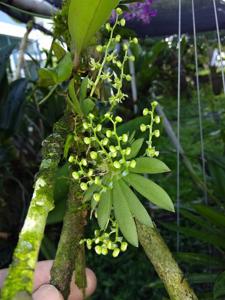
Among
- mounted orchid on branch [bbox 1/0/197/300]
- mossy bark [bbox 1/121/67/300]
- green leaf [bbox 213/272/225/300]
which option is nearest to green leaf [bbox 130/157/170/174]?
mounted orchid on branch [bbox 1/0/197/300]

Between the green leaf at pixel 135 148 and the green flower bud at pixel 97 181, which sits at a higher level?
the green leaf at pixel 135 148

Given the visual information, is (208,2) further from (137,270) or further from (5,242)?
(5,242)

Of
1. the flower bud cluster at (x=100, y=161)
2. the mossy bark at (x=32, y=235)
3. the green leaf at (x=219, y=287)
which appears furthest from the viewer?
the green leaf at (x=219, y=287)

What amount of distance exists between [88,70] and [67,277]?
0.89ft

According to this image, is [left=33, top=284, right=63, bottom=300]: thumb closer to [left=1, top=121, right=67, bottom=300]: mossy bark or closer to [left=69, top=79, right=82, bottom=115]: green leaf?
[left=1, top=121, right=67, bottom=300]: mossy bark

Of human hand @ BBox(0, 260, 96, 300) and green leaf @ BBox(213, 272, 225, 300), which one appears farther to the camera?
green leaf @ BBox(213, 272, 225, 300)

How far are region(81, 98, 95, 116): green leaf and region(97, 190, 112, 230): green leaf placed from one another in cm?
10

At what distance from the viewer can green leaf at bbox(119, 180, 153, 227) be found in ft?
1.63

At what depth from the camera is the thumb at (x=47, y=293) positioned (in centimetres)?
43

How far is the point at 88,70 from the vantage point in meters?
0.56

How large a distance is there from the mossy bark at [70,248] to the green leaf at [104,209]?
0.04 meters

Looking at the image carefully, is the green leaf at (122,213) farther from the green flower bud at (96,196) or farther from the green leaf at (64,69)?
the green leaf at (64,69)

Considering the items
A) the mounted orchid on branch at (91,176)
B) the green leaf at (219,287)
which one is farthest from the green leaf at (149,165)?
the green leaf at (219,287)

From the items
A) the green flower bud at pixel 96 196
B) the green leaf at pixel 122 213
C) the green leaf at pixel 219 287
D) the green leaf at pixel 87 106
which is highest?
the green leaf at pixel 87 106
